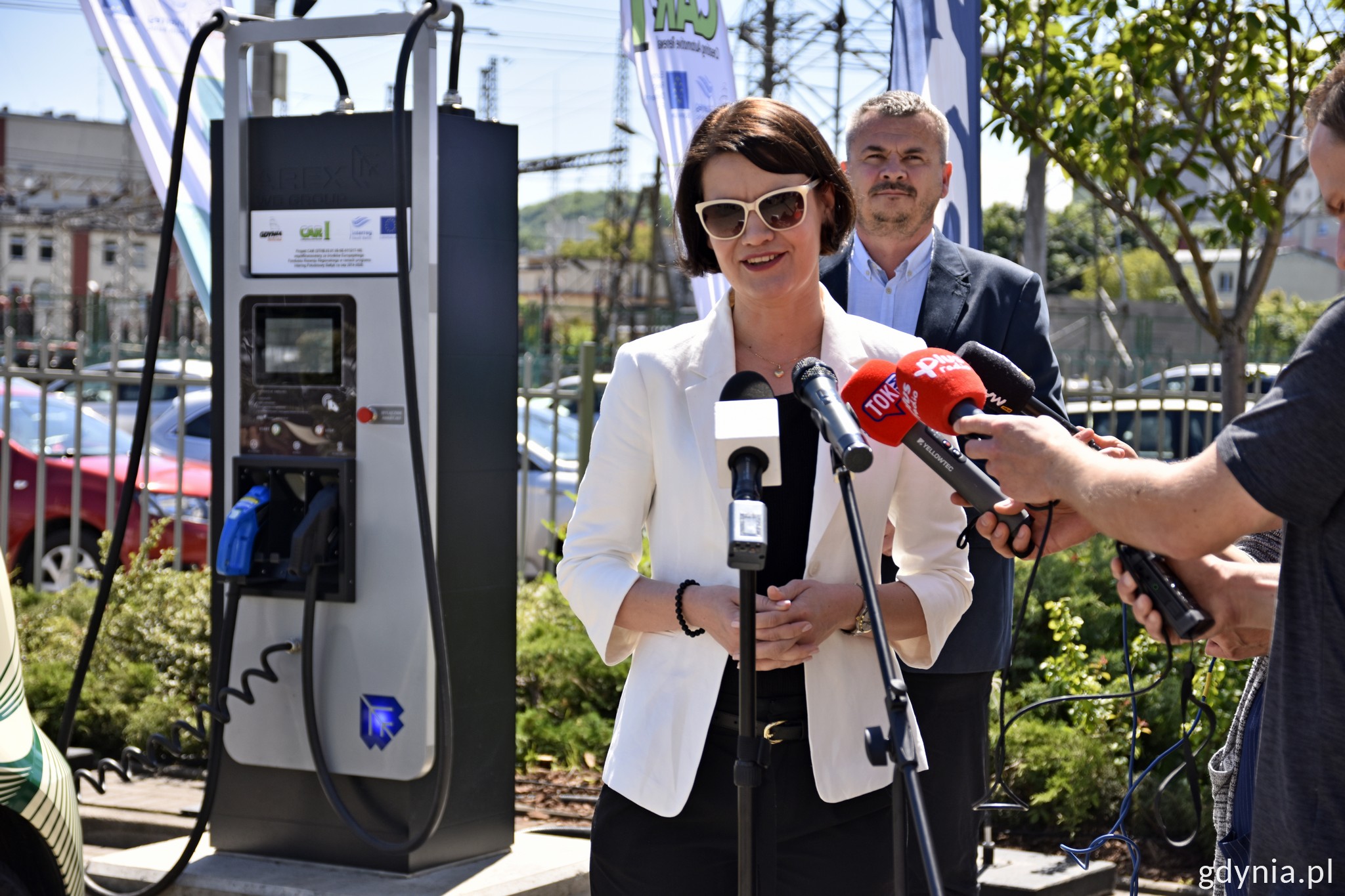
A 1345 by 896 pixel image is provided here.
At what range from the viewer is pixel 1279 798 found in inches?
70.5

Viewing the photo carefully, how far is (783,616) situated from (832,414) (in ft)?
1.56

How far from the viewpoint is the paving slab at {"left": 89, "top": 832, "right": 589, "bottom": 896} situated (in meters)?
4.01

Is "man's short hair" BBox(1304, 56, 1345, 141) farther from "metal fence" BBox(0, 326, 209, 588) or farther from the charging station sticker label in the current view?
"metal fence" BBox(0, 326, 209, 588)

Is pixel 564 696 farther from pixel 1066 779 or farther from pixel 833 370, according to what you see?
pixel 833 370

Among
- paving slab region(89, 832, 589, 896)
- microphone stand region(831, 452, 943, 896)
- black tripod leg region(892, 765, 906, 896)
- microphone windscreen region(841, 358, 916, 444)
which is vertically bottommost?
paving slab region(89, 832, 589, 896)

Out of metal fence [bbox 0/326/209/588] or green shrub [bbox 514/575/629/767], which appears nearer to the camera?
green shrub [bbox 514/575/629/767]

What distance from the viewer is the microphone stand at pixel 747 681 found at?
1.93 meters

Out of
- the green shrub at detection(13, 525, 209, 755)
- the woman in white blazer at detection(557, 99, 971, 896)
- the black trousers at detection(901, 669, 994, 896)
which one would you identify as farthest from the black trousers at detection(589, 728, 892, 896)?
the green shrub at detection(13, 525, 209, 755)

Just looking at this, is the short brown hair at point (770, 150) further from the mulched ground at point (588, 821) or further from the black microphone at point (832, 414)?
the mulched ground at point (588, 821)

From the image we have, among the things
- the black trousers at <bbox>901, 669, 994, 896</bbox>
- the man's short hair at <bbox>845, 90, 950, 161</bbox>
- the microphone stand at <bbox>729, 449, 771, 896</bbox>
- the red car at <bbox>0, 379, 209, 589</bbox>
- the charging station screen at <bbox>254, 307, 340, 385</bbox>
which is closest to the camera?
the microphone stand at <bbox>729, 449, 771, 896</bbox>

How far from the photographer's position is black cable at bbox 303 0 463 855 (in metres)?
3.83

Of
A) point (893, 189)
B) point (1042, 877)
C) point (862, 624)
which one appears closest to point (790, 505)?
point (862, 624)

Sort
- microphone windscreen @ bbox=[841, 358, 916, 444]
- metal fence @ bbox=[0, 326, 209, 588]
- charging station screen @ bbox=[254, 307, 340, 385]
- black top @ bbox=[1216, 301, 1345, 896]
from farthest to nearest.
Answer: metal fence @ bbox=[0, 326, 209, 588] → charging station screen @ bbox=[254, 307, 340, 385] → microphone windscreen @ bbox=[841, 358, 916, 444] → black top @ bbox=[1216, 301, 1345, 896]

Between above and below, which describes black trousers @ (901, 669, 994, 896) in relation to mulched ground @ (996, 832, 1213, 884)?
above
